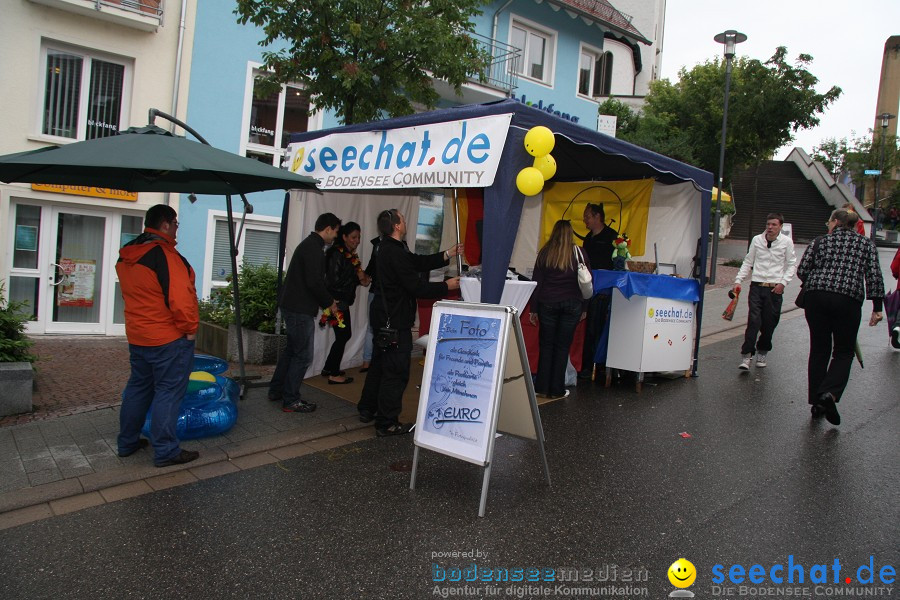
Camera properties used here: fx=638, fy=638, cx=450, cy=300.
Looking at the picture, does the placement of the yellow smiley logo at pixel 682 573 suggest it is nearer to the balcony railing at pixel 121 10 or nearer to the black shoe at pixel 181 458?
the black shoe at pixel 181 458

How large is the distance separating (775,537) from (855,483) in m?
1.27

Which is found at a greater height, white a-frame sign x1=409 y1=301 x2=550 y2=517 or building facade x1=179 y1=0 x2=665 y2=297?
building facade x1=179 y1=0 x2=665 y2=297

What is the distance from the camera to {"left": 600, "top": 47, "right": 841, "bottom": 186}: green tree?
70.4 feet

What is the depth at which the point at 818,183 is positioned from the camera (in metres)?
32.8

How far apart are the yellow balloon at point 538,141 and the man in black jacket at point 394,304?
997 mm

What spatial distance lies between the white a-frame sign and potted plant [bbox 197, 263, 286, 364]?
3866mm

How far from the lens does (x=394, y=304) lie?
5109mm

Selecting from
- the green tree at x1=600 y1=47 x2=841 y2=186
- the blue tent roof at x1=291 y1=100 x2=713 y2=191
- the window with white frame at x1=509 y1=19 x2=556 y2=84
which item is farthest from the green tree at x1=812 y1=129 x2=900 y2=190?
the blue tent roof at x1=291 y1=100 x2=713 y2=191

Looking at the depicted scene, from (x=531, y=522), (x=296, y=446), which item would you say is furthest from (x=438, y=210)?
(x=531, y=522)

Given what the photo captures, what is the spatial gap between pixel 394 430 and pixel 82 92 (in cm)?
913

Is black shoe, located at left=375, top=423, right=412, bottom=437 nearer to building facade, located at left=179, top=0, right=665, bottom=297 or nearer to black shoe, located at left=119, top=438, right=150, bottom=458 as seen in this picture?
black shoe, located at left=119, top=438, right=150, bottom=458

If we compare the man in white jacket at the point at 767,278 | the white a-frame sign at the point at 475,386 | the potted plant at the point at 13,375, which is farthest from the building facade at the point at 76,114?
the man in white jacket at the point at 767,278

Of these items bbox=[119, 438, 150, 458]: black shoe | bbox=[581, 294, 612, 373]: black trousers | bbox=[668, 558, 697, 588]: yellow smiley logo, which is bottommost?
bbox=[119, 438, 150, 458]: black shoe

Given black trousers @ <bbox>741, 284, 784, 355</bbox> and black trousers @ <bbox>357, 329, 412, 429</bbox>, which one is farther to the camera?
black trousers @ <bbox>741, 284, 784, 355</bbox>
